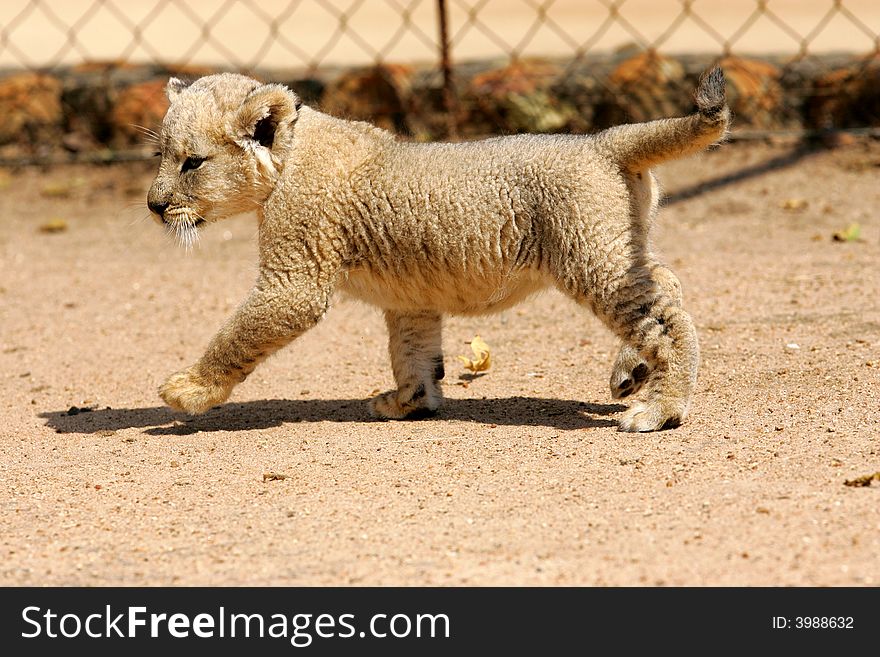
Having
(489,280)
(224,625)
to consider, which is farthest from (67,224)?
(224,625)

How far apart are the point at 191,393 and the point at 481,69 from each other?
609 centimetres

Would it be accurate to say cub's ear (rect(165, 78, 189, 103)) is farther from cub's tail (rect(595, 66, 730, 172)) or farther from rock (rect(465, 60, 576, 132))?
rock (rect(465, 60, 576, 132))

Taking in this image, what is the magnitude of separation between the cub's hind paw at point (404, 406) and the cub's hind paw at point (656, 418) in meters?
1.09

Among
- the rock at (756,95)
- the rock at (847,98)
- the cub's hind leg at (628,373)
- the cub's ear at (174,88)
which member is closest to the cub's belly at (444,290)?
the cub's hind leg at (628,373)

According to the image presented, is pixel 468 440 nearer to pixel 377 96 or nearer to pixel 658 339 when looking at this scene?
pixel 658 339

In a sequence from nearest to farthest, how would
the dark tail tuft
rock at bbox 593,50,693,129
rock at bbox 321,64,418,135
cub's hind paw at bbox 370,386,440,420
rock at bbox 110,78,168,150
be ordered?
the dark tail tuft, cub's hind paw at bbox 370,386,440,420, rock at bbox 593,50,693,129, rock at bbox 321,64,418,135, rock at bbox 110,78,168,150

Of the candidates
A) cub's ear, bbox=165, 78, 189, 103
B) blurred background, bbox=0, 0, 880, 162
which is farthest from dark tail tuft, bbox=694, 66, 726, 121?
blurred background, bbox=0, 0, 880, 162

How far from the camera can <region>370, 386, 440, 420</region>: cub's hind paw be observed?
5954 mm

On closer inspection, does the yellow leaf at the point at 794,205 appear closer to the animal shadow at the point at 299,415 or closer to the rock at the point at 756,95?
the rock at the point at 756,95

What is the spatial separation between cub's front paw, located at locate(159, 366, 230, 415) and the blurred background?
3899mm

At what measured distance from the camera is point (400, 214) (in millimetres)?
5645

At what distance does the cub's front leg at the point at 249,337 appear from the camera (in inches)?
221

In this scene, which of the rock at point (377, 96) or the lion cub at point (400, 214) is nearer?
the lion cub at point (400, 214)

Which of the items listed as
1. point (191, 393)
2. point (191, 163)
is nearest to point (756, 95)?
point (191, 163)
